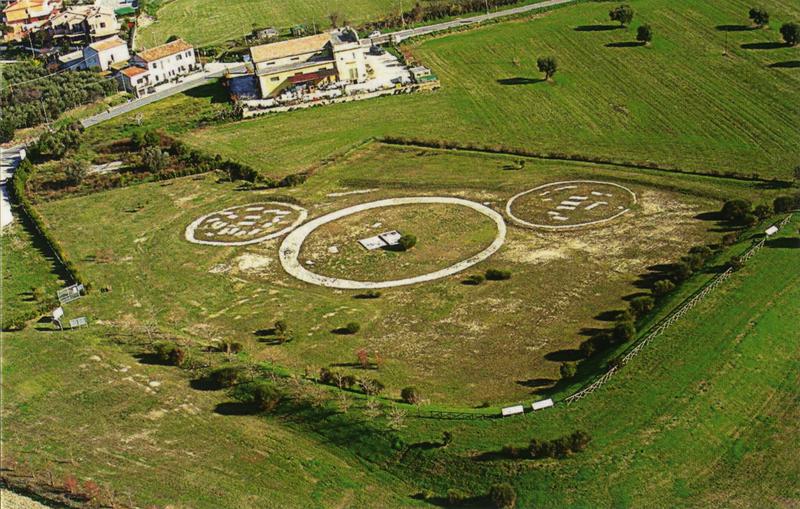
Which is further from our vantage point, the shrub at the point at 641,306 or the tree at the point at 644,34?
the tree at the point at 644,34

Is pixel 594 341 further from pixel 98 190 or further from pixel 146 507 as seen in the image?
pixel 98 190

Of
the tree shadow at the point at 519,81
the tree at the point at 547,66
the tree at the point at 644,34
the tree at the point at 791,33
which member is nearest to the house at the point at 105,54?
the tree shadow at the point at 519,81

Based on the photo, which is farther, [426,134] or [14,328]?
[426,134]

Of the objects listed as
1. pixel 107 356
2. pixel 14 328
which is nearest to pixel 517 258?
pixel 107 356

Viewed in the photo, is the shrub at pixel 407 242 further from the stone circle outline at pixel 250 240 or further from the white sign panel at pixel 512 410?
the white sign panel at pixel 512 410

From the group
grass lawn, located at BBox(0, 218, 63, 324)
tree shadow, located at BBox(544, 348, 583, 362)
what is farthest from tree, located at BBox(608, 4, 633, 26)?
grass lawn, located at BBox(0, 218, 63, 324)

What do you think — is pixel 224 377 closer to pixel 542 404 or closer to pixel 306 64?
pixel 542 404
